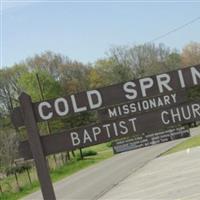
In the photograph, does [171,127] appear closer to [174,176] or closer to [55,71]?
[174,176]

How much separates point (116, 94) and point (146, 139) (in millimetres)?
901

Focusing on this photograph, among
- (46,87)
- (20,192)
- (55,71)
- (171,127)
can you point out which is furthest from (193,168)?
(55,71)

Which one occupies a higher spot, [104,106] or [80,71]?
[80,71]

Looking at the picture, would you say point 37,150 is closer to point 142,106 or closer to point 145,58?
point 142,106

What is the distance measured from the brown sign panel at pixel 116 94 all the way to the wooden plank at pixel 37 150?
0.12 m

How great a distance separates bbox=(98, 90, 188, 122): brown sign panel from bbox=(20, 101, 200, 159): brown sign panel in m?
0.08

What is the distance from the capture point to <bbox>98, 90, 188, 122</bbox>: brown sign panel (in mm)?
9125

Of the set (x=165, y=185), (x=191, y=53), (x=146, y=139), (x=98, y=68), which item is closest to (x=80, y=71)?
(x=98, y=68)

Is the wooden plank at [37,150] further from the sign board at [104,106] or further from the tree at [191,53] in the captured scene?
the tree at [191,53]

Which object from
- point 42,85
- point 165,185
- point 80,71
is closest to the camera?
point 165,185

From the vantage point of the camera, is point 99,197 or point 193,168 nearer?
point 99,197

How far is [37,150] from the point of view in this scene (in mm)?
9047

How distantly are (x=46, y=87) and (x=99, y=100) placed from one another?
62.1 metres

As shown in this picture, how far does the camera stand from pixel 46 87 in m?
70.8
